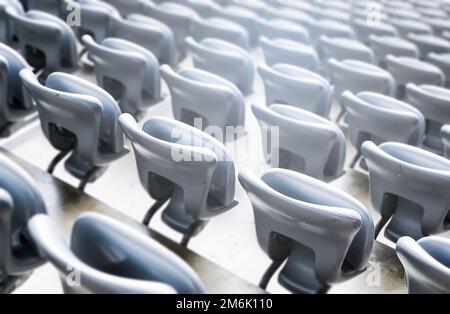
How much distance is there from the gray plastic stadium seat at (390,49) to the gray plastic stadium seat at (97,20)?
2404mm

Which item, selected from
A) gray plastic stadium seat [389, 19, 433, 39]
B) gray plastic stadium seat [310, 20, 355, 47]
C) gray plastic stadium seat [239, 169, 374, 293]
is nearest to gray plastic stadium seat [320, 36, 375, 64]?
gray plastic stadium seat [310, 20, 355, 47]

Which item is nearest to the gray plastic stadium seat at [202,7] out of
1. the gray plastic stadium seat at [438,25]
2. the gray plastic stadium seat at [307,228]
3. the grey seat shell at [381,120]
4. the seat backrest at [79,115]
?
the grey seat shell at [381,120]

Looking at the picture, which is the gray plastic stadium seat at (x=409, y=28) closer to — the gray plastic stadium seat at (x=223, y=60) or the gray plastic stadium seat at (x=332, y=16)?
the gray plastic stadium seat at (x=332, y=16)

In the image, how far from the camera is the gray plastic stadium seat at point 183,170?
5.78 ft

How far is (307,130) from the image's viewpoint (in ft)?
7.12

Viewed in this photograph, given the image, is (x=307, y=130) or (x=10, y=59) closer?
(x=307, y=130)

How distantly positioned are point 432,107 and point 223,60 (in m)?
1.38

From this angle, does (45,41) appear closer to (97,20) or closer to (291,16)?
(97,20)

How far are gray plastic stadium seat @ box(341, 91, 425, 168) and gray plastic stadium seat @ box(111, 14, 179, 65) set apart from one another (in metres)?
1.50
